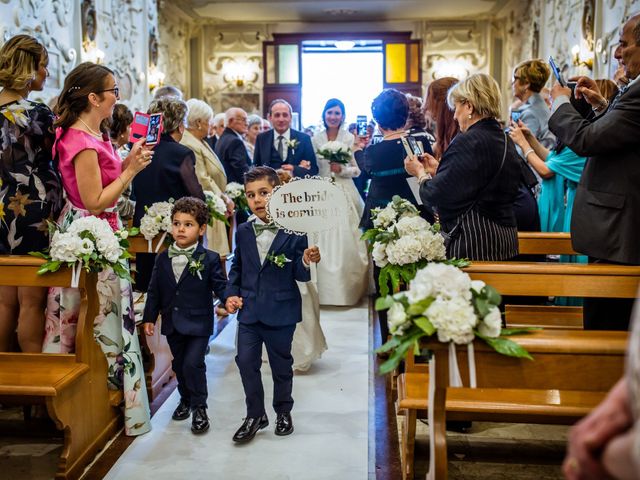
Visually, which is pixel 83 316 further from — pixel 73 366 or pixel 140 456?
Answer: pixel 140 456

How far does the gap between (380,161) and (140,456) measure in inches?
103

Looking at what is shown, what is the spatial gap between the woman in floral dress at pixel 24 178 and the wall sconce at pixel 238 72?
12265 mm

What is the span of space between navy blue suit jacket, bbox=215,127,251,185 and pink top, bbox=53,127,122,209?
3675 mm

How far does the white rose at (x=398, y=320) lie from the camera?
6.79ft

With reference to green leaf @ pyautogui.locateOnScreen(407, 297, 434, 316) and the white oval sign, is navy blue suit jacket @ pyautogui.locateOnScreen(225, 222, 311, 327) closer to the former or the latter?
the white oval sign

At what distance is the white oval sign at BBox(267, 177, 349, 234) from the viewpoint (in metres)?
3.23

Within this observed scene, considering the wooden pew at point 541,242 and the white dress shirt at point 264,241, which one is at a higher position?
the white dress shirt at point 264,241

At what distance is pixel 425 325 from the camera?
2.05 metres

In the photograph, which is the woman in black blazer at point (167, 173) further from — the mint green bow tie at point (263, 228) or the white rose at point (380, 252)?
the white rose at point (380, 252)

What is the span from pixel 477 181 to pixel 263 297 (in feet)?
3.99

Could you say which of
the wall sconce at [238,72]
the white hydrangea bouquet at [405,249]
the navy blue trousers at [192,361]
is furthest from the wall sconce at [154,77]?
the white hydrangea bouquet at [405,249]

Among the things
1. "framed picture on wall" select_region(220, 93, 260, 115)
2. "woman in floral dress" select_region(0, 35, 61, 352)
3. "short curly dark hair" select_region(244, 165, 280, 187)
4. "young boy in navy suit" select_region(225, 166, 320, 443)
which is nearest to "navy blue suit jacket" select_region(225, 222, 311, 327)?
"young boy in navy suit" select_region(225, 166, 320, 443)

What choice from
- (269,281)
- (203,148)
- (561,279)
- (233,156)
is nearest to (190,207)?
(269,281)

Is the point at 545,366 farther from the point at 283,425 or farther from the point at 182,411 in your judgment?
the point at 182,411
